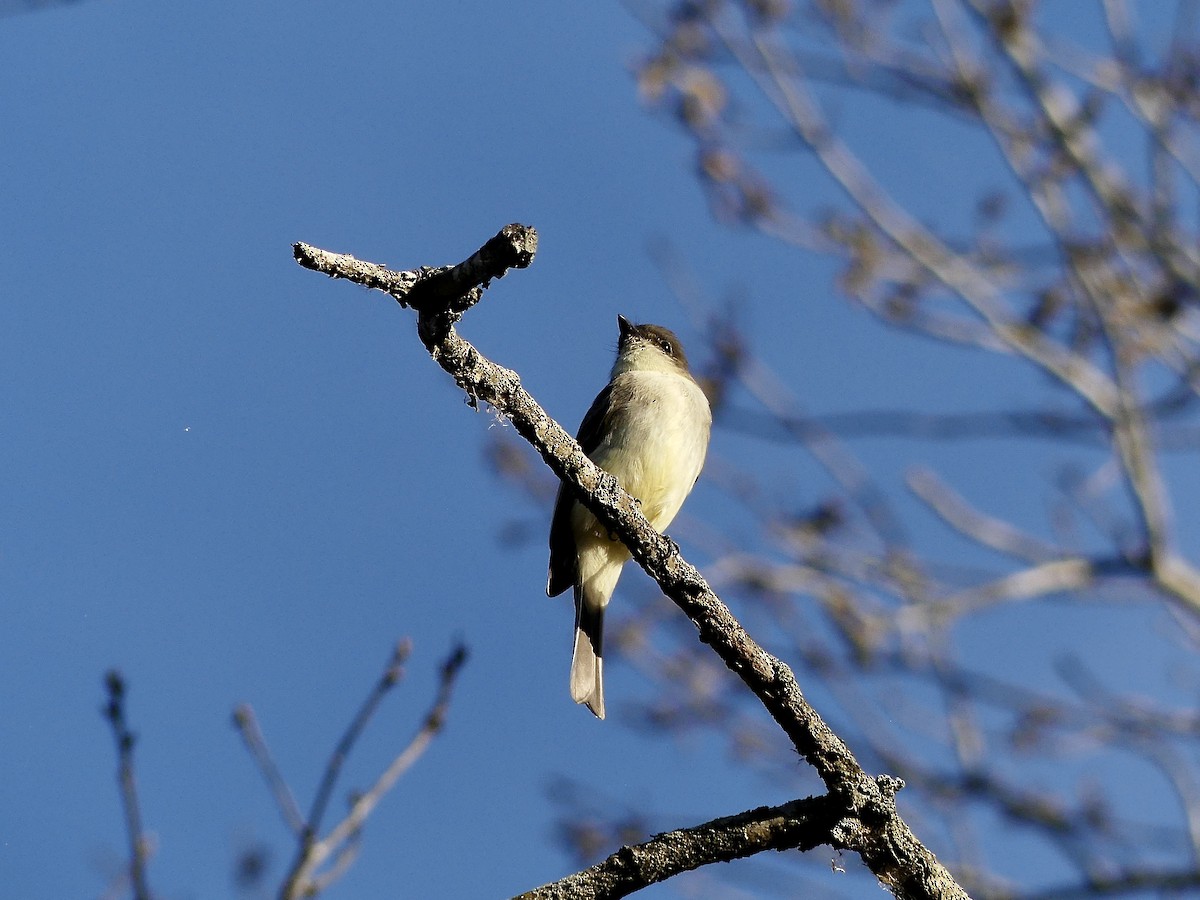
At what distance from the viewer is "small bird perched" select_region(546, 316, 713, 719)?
241 inches

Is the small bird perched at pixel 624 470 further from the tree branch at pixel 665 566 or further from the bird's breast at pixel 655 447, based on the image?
the tree branch at pixel 665 566

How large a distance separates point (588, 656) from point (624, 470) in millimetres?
1021

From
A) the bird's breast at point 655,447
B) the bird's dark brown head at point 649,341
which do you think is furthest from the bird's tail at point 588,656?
the bird's dark brown head at point 649,341

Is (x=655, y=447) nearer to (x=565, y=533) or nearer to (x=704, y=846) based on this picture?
(x=565, y=533)

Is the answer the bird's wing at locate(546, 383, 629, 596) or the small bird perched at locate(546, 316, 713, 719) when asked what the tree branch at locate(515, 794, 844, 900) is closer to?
the small bird perched at locate(546, 316, 713, 719)

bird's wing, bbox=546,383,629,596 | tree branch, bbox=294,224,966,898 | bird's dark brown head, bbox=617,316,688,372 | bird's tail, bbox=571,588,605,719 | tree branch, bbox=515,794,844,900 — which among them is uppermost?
bird's dark brown head, bbox=617,316,688,372

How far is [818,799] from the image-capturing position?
2443 mm

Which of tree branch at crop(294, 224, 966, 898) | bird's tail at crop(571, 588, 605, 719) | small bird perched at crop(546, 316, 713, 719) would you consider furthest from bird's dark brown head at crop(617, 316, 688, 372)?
tree branch at crop(294, 224, 966, 898)

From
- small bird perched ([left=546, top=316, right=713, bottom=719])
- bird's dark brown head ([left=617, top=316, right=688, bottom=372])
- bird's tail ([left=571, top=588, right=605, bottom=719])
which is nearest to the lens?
bird's tail ([left=571, top=588, right=605, bottom=719])

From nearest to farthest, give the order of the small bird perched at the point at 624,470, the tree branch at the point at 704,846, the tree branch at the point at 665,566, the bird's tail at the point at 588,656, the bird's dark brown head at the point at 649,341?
the tree branch at the point at 704,846
the tree branch at the point at 665,566
the bird's tail at the point at 588,656
the small bird perched at the point at 624,470
the bird's dark brown head at the point at 649,341

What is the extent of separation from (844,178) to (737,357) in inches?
56.8

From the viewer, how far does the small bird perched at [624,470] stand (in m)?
6.12

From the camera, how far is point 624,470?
6129 mm

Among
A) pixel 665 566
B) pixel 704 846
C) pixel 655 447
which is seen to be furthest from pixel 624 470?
pixel 704 846
